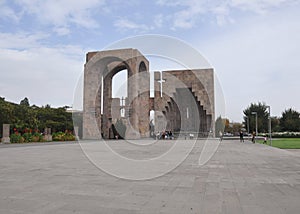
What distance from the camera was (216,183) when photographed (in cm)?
514

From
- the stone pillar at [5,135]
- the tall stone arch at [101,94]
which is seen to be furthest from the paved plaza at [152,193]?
the tall stone arch at [101,94]

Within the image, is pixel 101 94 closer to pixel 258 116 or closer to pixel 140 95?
pixel 140 95

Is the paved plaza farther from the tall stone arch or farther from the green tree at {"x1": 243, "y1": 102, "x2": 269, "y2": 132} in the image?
the green tree at {"x1": 243, "y1": 102, "x2": 269, "y2": 132}

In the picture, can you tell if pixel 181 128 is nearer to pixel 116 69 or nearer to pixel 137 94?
pixel 137 94

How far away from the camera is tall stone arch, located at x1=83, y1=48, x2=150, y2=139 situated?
2984 cm

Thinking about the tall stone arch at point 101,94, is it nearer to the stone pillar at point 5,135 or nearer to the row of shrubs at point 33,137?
the row of shrubs at point 33,137

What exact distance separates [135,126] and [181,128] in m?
8.27

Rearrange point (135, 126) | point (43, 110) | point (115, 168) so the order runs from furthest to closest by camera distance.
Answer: point (43, 110) → point (135, 126) → point (115, 168)

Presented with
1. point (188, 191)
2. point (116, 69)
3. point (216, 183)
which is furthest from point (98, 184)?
point (116, 69)

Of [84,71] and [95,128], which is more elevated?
[84,71]

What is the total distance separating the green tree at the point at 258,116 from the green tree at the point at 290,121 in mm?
2901

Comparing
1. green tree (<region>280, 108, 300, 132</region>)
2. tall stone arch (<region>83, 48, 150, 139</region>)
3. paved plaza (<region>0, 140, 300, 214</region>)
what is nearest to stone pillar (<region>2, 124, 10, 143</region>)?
tall stone arch (<region>83, 48, 150, 139</region>)

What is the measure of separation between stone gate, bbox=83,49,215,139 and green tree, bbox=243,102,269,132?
53.8ft

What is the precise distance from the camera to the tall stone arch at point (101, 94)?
29.8 m
